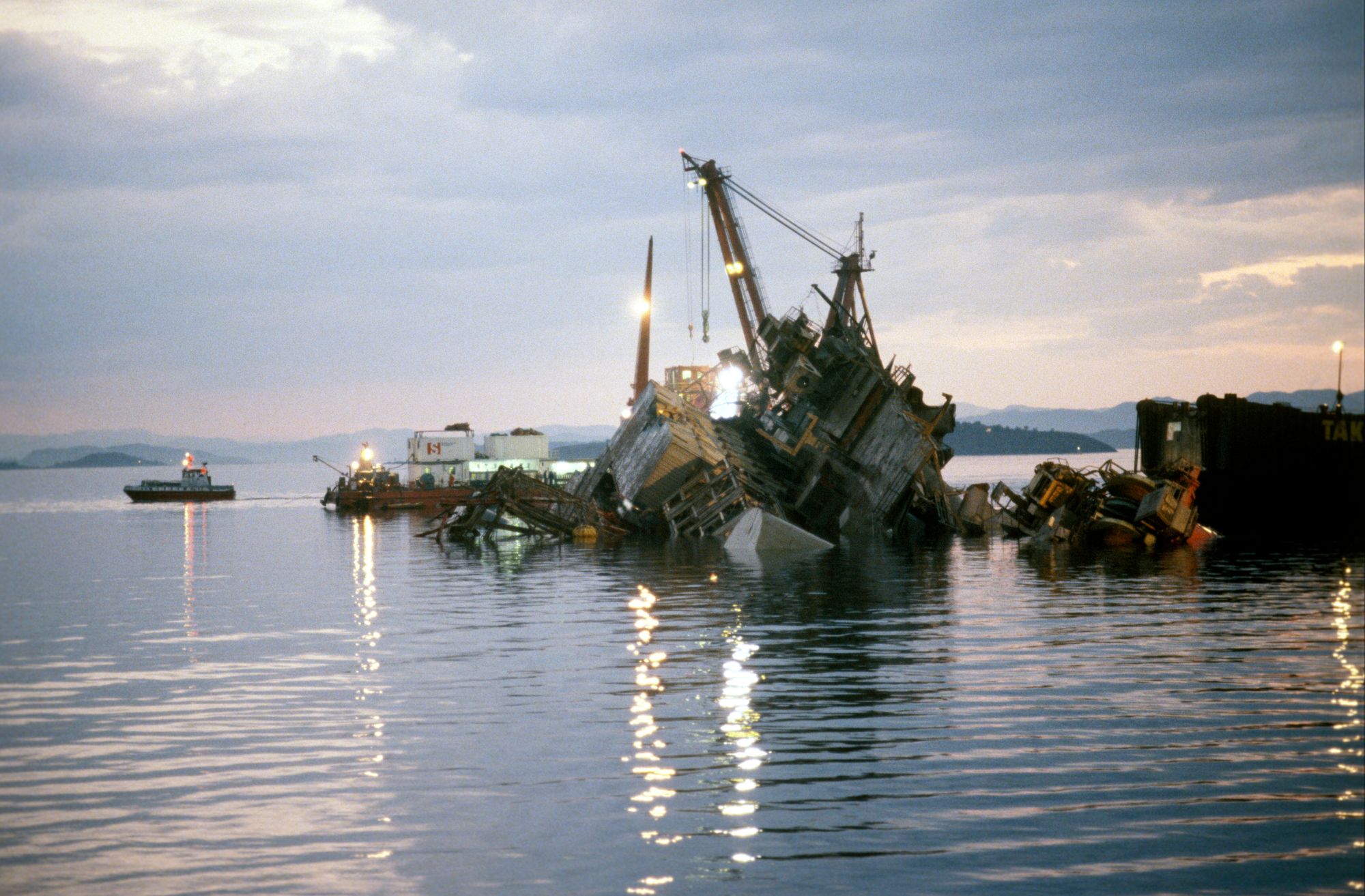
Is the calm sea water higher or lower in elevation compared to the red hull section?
lower

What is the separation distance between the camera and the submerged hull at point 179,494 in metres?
155

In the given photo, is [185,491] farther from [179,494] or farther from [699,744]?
[699,744]

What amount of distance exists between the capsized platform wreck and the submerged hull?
3809 inches

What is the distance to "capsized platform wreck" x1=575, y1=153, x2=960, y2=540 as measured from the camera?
2498 inches

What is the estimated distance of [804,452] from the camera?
69562 millimetres

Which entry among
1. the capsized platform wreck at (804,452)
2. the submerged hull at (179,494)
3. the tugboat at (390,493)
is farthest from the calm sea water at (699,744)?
the submerged hull at (179,494)

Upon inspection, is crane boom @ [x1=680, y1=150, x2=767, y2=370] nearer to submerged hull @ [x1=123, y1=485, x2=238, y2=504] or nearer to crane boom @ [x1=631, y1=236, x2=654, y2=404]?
crane boom @ [x1=631, y1=236, x2=654, y2=404]

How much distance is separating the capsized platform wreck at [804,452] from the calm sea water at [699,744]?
22.6 metres

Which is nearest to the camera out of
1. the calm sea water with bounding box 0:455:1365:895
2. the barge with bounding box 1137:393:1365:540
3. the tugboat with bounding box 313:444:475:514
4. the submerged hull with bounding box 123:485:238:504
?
the calm sea water with bounding box 0:455:1365:895

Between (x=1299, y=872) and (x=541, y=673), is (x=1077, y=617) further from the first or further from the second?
(x=1299, y=872)

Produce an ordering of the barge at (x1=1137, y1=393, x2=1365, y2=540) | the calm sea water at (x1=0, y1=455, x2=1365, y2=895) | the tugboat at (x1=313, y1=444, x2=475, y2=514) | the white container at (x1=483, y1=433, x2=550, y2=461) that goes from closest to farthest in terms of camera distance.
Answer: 1. the calm sea water at (x1=0, y1=455, x2=1365, y2=895)
2. the barge at (x1=1137, y1=393, x2=1365, y2=540)
3. the tugboat at (x1=313, y1=444, x2=475, y2=514)
4. the white container at (x1=483, y1=433, x2=550, y2=461)

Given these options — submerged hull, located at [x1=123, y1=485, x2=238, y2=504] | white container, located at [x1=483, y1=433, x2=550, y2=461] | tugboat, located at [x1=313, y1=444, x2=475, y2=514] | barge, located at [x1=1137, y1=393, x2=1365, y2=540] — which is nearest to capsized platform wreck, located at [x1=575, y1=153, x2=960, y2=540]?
barge, located at [x1=1137, y1=393, x2=1365, y2=540]

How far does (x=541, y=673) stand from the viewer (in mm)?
25750

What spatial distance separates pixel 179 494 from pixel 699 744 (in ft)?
505
